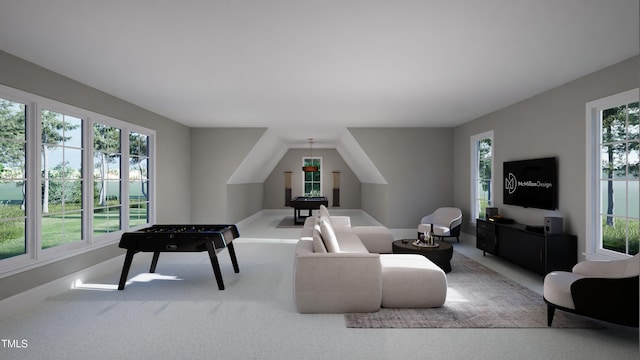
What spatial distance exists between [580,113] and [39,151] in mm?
6468

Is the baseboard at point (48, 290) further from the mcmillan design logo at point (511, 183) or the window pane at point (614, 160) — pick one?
the window pane at point (614, 160)

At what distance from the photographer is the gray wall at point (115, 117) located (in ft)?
11.4

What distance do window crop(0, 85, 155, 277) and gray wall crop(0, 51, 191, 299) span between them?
0.11 m

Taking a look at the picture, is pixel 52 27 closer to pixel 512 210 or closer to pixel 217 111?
pixel 217 111

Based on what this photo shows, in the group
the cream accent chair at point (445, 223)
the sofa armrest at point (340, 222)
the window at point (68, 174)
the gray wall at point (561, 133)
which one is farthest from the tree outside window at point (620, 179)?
the window at point (68, 174)

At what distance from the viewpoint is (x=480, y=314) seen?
10.7 ft

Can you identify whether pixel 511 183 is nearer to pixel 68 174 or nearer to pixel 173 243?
pixel 173 243

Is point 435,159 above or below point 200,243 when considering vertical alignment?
above

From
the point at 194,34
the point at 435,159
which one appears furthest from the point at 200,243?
the point at 435,159

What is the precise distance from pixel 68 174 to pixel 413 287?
4.54m

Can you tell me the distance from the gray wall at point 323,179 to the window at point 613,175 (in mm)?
9429

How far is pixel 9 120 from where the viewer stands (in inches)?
143

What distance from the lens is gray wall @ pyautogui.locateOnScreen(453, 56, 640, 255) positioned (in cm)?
379

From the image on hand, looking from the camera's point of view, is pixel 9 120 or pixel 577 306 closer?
pixel 577 306
